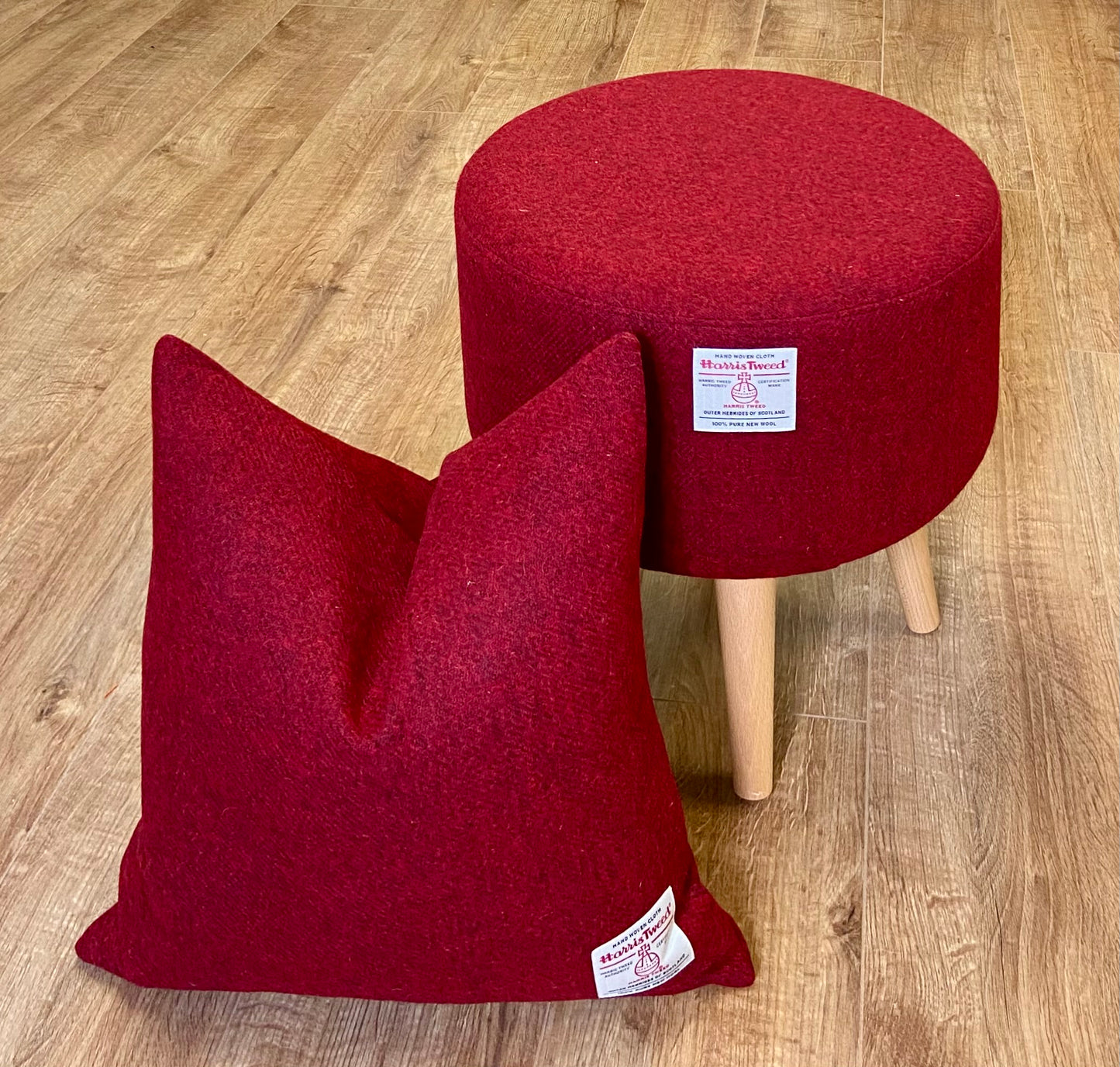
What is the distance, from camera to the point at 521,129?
118 cm

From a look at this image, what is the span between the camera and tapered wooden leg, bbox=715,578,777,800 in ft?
3.65

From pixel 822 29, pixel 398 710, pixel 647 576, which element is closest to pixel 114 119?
pixel 822 29

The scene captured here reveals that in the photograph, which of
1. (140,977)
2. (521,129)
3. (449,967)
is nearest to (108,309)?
(521,129)

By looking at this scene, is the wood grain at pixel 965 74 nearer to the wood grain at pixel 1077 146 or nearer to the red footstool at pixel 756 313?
the wood grain at pixel 1077 146

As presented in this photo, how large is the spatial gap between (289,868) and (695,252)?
502mm

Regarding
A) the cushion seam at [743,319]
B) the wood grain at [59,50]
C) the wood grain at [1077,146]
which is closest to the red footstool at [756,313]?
the cushion seam at [743,319]

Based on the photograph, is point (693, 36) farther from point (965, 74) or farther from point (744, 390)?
point (744, 390)

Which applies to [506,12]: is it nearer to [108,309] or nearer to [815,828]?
[108,309]

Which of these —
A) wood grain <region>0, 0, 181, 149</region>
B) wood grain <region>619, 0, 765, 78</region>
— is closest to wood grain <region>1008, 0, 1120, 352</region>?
wood grain <region>619, 0, 765, 78</region>

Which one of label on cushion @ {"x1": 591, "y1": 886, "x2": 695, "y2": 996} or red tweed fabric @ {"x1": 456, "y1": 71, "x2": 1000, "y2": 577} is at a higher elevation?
red tweed fabric @ {"x1": 456, "y1": 71, "x2": 1000, "y2": 577}

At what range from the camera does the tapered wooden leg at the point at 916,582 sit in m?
1.28

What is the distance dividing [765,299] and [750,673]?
13.3 inches

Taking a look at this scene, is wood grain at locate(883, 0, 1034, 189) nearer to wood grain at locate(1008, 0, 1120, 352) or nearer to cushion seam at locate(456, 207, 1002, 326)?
wood grain at locate(1008, 0, 1120, 352)

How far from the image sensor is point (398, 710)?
2.76 feet
